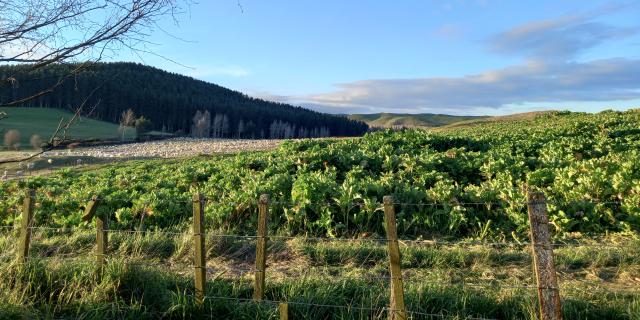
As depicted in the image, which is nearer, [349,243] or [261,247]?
[261,247]

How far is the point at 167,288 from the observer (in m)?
5.62

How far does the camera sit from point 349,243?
7660mm

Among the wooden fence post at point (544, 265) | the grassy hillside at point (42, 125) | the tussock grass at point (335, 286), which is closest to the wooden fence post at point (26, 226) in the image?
the tussock grass at point (335, 286)


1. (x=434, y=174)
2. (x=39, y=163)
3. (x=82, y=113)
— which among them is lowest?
(x=39, y=163)

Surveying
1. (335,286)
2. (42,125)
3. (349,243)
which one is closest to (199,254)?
(335,286)

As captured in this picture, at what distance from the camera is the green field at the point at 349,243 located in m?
5.19

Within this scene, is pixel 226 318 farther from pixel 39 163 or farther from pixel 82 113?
pixel 39 163

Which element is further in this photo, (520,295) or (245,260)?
(245,260)

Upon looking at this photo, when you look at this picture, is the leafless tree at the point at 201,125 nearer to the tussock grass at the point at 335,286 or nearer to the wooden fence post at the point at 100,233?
the tussock grass at the point at 335,286

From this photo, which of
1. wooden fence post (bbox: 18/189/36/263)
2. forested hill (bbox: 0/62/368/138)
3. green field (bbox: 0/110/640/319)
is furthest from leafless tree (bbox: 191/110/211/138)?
wooden fence post (bbox: 18/189/36/263)

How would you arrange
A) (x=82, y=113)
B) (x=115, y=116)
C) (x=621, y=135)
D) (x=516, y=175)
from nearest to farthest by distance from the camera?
(x=82, y=113) → (x=516, y=175) → (x=621, y=135) → (x=115, y=116)

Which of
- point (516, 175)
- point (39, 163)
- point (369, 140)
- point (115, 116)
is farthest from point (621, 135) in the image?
point (115, 116)

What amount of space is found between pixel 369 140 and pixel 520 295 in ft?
40.4

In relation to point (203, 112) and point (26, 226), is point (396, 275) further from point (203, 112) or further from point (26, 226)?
point (203, 112)
